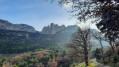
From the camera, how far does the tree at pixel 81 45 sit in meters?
15.6

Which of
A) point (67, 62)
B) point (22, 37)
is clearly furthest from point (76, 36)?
point (22, 37)

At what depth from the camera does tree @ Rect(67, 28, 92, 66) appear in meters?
15.6

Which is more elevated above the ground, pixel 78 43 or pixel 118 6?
pixel 118 6

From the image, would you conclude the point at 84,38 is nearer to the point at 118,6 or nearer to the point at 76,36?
the point at 76,36

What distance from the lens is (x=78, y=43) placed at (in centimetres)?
1566

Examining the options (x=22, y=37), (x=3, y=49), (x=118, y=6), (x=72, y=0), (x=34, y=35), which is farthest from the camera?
(x=34, y=35)

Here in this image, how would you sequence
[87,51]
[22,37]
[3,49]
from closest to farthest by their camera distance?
1. [87,51]
2. [3,49]
3. [22,37]

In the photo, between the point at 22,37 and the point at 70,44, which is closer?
the point at 70,44

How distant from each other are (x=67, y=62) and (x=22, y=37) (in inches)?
5439

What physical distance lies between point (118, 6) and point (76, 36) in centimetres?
1228

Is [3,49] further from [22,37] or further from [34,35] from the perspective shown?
[34,35]

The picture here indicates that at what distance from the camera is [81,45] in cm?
1556

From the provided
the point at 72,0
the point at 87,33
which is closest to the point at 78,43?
the point at 87,33

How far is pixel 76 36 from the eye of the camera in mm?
16047
